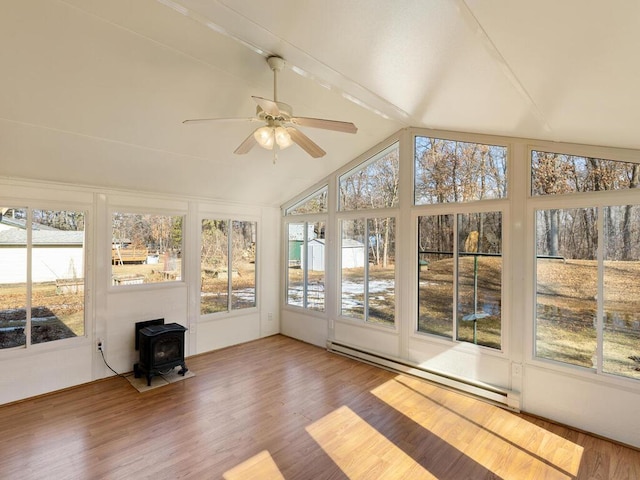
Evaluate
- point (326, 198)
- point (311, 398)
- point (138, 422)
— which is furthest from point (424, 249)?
point (138, 422)

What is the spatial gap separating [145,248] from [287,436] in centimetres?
300

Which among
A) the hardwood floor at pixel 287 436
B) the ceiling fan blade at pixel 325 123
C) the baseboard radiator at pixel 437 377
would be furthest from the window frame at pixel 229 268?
the ceiling fan blade at pixel 325 123

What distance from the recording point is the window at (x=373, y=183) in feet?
14.8

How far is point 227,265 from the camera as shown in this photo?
206 inches

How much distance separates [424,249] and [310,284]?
209cm

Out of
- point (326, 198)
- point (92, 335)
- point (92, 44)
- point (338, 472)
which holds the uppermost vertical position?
point (92, 44)

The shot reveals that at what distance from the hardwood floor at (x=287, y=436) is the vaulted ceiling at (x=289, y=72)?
8.12 feet

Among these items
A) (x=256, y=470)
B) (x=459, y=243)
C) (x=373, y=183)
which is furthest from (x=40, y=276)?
(x=459, y=243)

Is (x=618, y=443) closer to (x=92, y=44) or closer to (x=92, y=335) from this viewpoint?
(x=92, y=44)

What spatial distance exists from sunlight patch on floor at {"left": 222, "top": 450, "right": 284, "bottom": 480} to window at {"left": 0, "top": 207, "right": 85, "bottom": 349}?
2663 millimetres

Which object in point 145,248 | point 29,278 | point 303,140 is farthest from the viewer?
point 145,248

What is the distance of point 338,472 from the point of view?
7.95 ft

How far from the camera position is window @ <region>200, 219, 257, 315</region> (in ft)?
16.4

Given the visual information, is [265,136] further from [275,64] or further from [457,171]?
[457,171]
